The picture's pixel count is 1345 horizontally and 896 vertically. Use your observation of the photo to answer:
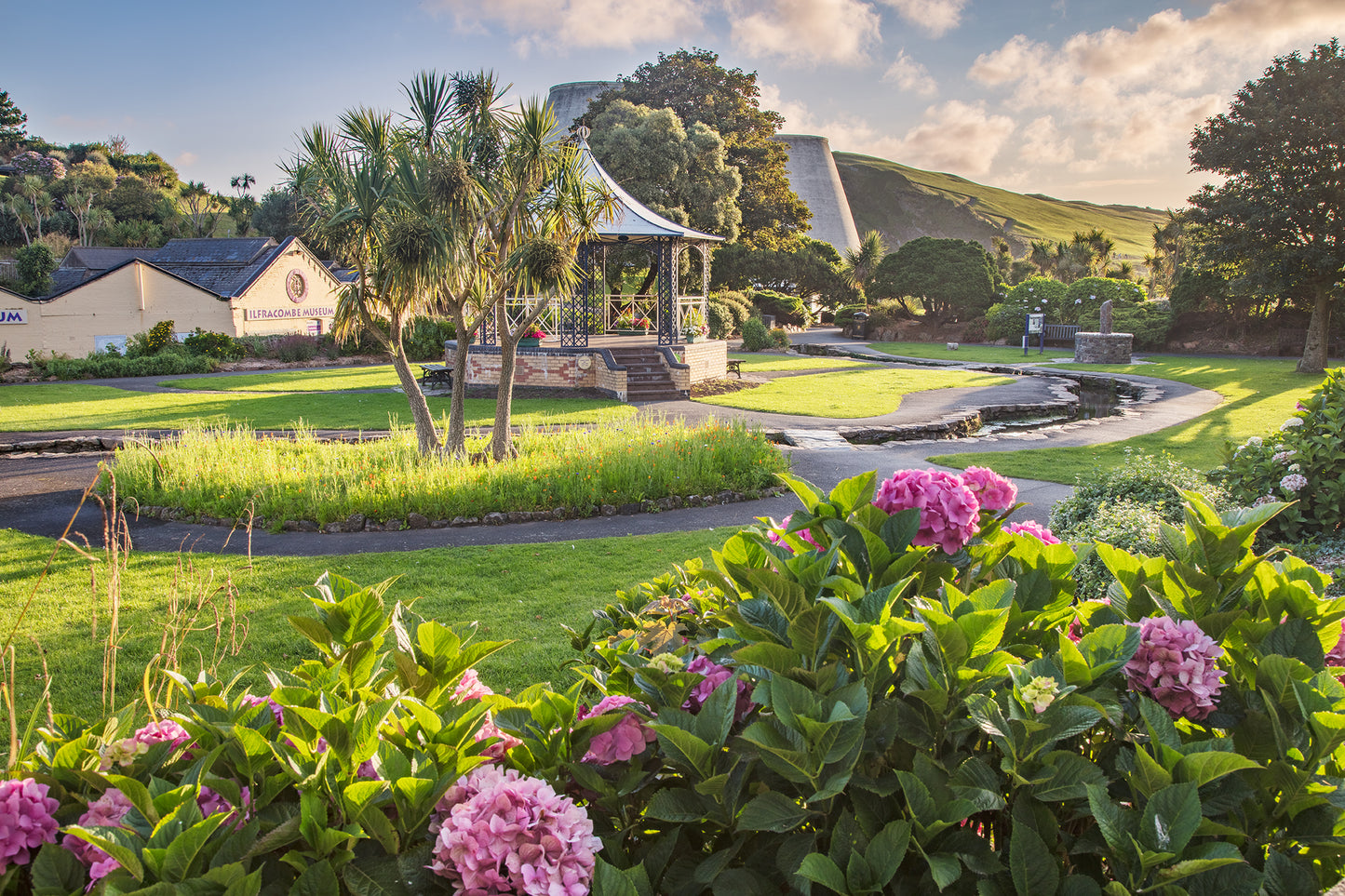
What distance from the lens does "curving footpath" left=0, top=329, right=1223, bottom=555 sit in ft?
26.0

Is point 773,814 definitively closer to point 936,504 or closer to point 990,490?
point 936,504

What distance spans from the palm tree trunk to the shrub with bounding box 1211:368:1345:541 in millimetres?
22201

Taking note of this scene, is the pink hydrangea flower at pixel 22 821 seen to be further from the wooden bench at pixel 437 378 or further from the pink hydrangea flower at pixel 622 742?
the wooden bench at pixel 437 378

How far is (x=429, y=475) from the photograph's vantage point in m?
8.94

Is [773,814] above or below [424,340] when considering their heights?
below

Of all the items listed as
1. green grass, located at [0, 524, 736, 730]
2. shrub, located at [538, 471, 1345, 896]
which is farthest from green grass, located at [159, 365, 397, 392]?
shrub, located at [538, 471, 1345, 896]

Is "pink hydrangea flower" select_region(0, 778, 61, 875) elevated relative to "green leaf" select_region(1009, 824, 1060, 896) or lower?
elevated

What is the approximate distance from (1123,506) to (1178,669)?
16.8 feet

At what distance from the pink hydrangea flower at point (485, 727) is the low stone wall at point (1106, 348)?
30796mm

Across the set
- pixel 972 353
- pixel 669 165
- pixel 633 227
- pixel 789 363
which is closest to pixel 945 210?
pixel 972 353

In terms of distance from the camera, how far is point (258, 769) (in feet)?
4.79

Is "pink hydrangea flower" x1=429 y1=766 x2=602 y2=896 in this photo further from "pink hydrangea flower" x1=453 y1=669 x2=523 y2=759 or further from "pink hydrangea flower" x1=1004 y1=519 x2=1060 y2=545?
"pink hydrangea flower" x1=1004 y1=519 x2=1060 y2=545

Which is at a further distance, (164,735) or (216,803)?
(164,735)

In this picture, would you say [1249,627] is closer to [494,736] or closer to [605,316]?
[494,736]
